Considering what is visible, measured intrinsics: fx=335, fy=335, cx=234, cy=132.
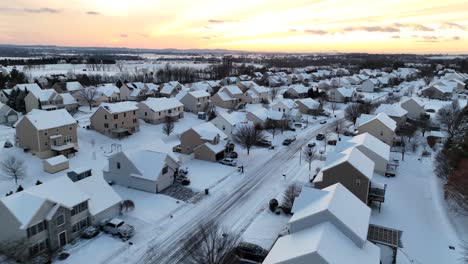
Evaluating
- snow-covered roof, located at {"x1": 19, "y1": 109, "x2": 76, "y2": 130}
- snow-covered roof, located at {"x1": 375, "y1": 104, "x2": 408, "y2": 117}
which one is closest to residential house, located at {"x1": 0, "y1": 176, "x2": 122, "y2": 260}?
snow-covered roof, located at {"x1": 19, "y1": 109, "x2": 76, "y2": 130}

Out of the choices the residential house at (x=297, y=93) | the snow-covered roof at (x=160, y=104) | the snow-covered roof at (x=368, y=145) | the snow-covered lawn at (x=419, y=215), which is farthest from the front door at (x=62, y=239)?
the residential house at (x=297, y=93)

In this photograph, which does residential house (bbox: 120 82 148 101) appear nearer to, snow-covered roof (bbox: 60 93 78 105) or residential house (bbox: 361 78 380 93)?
snow-covered roof (bbox: 60 93 78 105)

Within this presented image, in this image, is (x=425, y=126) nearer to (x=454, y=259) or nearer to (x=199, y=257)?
(x=454, y=259)

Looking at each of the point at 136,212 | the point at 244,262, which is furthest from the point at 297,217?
the point at 136,212

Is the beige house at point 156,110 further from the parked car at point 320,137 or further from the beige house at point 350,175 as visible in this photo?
the beige house at point 350,175

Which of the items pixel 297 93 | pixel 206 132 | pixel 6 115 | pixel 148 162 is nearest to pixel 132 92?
pixel 6 115

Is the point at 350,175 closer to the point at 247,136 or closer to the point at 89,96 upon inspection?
the point at 247,136
